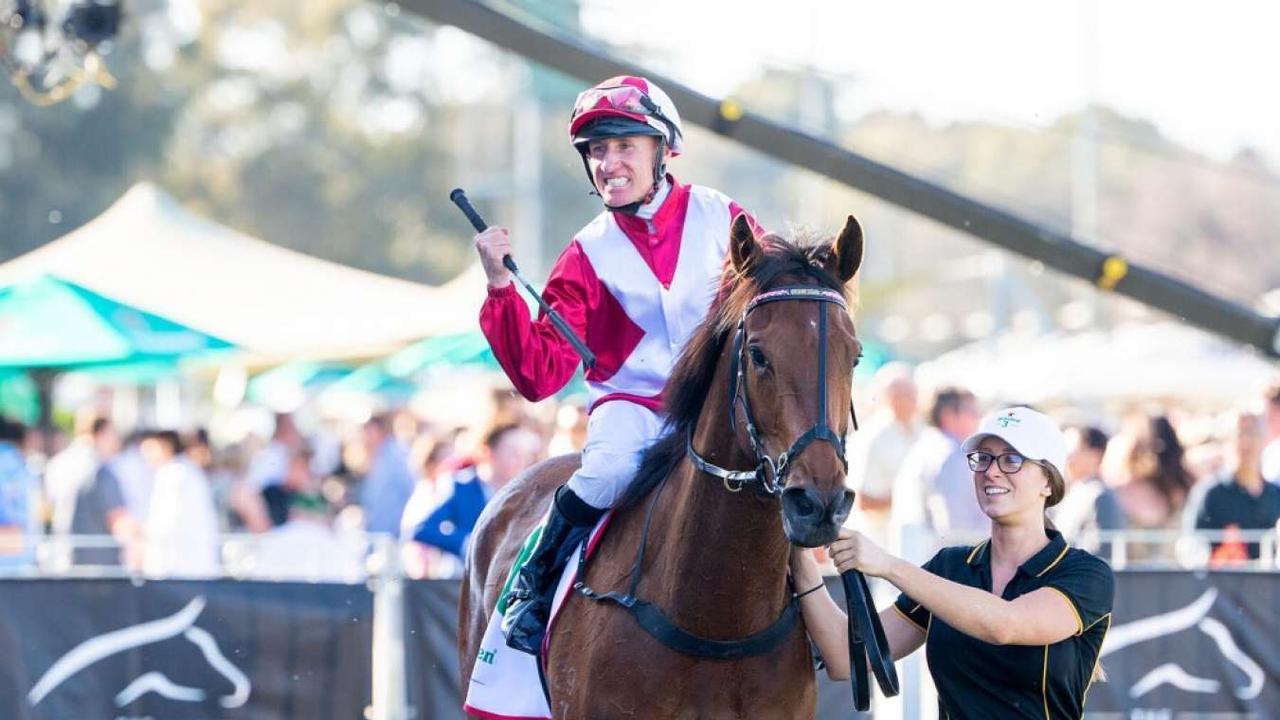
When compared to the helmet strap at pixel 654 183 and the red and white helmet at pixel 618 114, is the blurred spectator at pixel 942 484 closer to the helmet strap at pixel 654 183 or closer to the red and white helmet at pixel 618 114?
the helmet strap at pixel 654 183

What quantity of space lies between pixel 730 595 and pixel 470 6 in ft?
21.1

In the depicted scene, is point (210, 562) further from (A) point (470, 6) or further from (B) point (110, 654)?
(A) point (470, 6)

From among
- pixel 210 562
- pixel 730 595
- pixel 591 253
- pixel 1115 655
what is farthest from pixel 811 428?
pixel 210 562

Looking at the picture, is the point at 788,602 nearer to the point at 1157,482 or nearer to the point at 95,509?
the point at 1157,482

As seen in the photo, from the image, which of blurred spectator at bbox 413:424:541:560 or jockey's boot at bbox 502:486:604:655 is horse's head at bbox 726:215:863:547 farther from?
blurred spectator at bbox 413:424:541:560

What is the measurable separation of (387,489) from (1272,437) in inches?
226

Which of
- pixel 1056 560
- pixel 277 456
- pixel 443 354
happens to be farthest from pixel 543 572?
pixel 277 456

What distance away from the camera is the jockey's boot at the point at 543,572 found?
200 inches

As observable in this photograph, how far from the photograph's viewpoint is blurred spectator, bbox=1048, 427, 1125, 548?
400 inches

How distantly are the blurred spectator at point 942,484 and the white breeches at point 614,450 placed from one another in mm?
5067

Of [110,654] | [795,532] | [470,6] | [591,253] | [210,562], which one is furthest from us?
[210,562]

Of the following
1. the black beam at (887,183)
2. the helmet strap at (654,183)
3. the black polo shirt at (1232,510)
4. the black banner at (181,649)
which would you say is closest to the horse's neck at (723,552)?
the helmet strap at (654,183)

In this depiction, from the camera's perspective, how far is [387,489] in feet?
40.4

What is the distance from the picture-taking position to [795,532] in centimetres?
392
